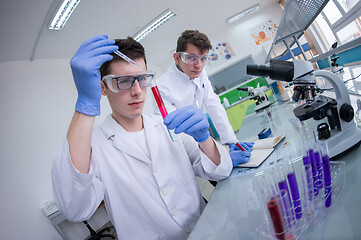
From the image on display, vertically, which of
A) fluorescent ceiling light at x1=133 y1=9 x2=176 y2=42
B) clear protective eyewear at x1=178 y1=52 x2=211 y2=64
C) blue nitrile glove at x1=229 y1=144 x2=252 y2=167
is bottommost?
blue nitrile glove at x1=229 y1=144 x2=252 y2=167

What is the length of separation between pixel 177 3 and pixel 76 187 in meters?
4.58

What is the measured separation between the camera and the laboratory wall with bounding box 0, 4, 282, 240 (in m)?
2.81

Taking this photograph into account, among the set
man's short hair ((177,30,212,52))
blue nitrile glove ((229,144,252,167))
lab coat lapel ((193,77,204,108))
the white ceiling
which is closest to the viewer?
blue nitrile glove ((229,144,252,167))

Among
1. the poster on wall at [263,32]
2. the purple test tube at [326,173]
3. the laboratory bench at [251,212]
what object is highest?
the poster on wall at [263,32]

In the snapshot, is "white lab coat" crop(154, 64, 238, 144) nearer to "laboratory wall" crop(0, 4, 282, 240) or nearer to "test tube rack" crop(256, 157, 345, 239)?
"test tube rack" crop(256, 157, 345, 239)

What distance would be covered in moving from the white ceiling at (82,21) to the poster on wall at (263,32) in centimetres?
141

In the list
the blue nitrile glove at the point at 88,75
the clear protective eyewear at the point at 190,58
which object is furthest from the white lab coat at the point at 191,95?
the blue nitrile glove at the point at 88,75

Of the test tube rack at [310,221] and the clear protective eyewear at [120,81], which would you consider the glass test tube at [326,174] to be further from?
the clear protective eyewear at [120,81]

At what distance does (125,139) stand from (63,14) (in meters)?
3.18

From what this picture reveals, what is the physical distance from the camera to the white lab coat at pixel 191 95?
1963 mm

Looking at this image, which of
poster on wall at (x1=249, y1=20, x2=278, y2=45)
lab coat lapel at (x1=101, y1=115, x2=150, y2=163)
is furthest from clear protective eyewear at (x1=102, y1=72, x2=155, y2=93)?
poster on wall at (x1=249, y1=20, x2=278, y2=45)

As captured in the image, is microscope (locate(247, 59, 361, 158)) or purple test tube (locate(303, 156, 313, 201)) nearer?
purple test tube (locate(303, 156, 313, 201))

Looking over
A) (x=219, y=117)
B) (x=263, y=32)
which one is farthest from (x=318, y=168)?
(x=263, y=32)

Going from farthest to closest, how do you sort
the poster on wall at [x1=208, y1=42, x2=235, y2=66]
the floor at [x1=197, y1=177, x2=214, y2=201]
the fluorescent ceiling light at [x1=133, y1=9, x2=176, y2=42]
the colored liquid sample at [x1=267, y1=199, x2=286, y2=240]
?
1. the poster on wall at [x1=208, y1=42, x2=235, y2=66]
2. the fluorescent ceiling light at [x1=133, y1=9, x2=176, y2=42]
3. the floor at [x1=197, y1=177, x2=214, y2=201]
4. the colored liquid sample at [x1=267, y1=199, x2=286, y2=240]
